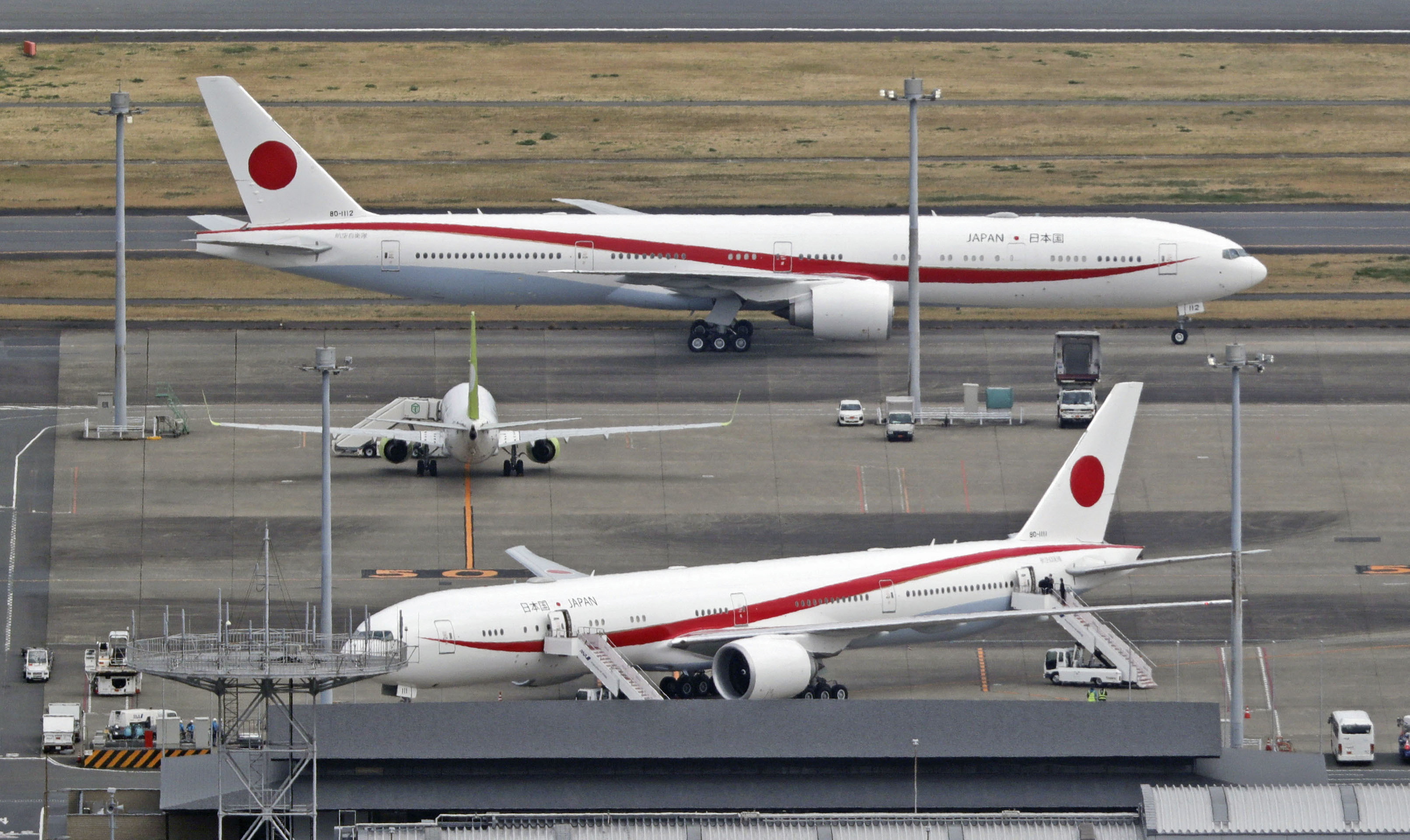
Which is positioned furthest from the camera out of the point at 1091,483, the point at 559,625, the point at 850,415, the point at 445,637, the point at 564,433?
the point at 850,415

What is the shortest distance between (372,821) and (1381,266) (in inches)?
3486

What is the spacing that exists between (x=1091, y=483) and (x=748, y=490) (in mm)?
18584

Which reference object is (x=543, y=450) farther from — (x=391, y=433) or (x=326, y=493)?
(x=326, y=493)

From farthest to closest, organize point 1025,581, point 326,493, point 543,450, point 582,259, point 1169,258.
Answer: point 1169,258
point 582,259
point 543,450
point 1025,581
point 326,493

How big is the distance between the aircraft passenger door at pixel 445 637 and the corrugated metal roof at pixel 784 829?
12.5 meters

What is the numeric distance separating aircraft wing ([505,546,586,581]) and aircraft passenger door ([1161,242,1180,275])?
42.7 m

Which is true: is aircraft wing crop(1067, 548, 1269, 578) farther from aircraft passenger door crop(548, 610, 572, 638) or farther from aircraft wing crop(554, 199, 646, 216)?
aircraft wing crop(554, 199, 646, 216)

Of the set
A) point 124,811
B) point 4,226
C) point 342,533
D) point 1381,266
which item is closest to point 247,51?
point 4,226

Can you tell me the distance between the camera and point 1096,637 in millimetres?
76062

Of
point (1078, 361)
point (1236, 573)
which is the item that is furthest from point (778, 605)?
point (1078, 361)

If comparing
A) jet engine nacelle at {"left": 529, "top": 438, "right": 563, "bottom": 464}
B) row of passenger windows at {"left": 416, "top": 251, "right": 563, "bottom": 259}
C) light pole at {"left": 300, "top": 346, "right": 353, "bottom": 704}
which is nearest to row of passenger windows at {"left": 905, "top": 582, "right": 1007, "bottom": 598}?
light pole at {"left": 300, "top": 346, "right": 353, "bottom": 704}

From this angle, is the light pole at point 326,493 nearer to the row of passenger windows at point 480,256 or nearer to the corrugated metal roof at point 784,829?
the corrugated metal roof at point 784,829

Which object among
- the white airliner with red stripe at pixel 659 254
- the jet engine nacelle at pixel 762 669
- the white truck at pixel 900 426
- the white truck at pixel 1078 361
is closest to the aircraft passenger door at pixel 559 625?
the jet engine nacelle at pixel 762 669

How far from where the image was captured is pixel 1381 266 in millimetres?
135250
